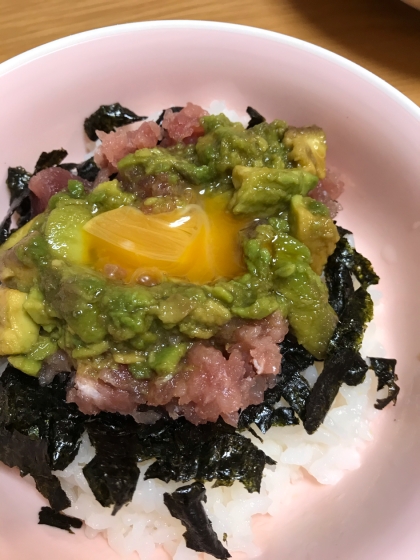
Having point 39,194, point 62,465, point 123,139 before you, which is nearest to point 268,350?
point 62,465

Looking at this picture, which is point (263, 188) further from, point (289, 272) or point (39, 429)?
point (39, 429)

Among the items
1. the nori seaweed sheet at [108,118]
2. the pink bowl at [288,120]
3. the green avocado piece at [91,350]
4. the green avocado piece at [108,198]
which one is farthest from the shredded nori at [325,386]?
the nori seaweed sheet at [108,118]

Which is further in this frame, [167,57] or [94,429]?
[167,57]

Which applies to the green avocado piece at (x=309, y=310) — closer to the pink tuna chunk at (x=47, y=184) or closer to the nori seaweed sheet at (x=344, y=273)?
the nori seaweed sheet at (x=344, y=273)

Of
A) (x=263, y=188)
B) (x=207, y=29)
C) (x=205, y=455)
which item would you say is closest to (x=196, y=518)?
(x=205, y=455)

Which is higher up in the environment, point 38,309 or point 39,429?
point 38,309

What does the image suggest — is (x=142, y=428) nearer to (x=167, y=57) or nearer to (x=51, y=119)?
(x=51, y=119)
